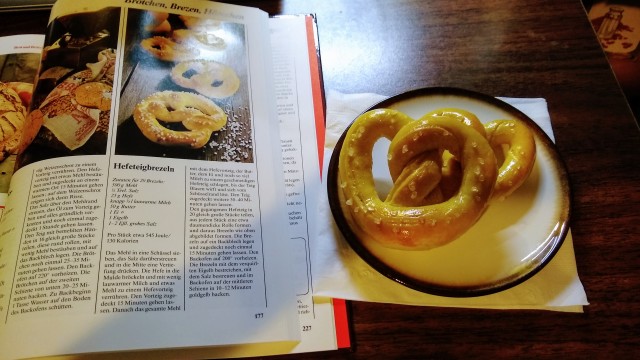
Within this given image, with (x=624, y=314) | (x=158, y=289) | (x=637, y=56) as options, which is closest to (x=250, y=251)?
(x=158, y=289)

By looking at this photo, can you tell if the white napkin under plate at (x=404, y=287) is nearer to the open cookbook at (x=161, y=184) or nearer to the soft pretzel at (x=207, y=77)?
the open cookbook at (x=161, y=184)

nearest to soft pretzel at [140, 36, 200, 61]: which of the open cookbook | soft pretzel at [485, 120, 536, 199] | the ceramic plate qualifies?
the open cookbook

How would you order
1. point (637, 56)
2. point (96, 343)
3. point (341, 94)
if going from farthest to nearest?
point (637, 56) → point (341, 94) → point (96, 343)

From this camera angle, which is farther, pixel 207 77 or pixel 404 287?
pixel 207 77

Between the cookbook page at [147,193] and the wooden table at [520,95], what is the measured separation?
3.2 inches

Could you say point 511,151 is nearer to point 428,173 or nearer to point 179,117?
point 428,173

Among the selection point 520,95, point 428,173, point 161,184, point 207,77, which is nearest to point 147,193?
point 161,184

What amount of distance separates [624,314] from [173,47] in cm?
53

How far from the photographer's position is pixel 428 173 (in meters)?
0.43

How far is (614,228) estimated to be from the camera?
48cm

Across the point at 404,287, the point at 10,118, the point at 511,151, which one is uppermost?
the point at 10,118

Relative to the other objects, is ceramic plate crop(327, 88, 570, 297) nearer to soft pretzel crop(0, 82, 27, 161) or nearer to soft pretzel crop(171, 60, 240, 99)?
soft pretzel crop(171, 60, 240, 99)

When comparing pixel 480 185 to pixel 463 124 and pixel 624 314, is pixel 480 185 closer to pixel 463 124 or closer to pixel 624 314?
pixel 463 124

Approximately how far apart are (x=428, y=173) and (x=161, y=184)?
0.82 ft
